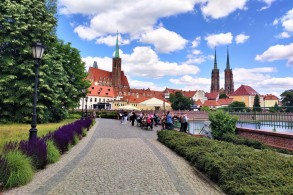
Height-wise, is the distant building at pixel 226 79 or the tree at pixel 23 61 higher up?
the distant building at pixel 226 79

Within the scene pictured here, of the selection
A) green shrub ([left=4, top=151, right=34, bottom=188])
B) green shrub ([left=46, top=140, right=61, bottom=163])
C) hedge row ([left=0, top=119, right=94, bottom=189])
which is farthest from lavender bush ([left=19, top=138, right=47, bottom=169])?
green shrub ([left=4, top=151, right=34, bottom=188])

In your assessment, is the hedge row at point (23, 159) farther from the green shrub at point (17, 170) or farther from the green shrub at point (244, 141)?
the green shrub at point (244, 141)

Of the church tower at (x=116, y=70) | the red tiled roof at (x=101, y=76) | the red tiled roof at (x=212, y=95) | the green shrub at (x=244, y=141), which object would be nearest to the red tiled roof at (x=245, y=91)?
the red tiled roof at (x=212, y=95)

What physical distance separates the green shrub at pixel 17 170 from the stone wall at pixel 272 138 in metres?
9.77

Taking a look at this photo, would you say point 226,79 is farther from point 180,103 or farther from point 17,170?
point 17,170

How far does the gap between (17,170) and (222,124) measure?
1228 cm

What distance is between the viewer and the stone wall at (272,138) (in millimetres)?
11633

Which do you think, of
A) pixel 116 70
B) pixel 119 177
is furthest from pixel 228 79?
pixel 119 177

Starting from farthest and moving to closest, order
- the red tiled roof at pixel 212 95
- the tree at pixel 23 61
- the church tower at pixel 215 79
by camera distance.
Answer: the church tower at pixel 215 79 → the red tiled roof at pixel 212 95 → the tree at pixel 23 61

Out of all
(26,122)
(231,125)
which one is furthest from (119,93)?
(231,125)

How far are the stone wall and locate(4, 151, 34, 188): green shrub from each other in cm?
977

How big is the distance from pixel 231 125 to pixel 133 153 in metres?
7.25

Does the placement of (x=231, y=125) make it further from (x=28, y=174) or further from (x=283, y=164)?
(x=28, y=174)

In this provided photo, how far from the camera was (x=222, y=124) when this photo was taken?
54.1 feet
